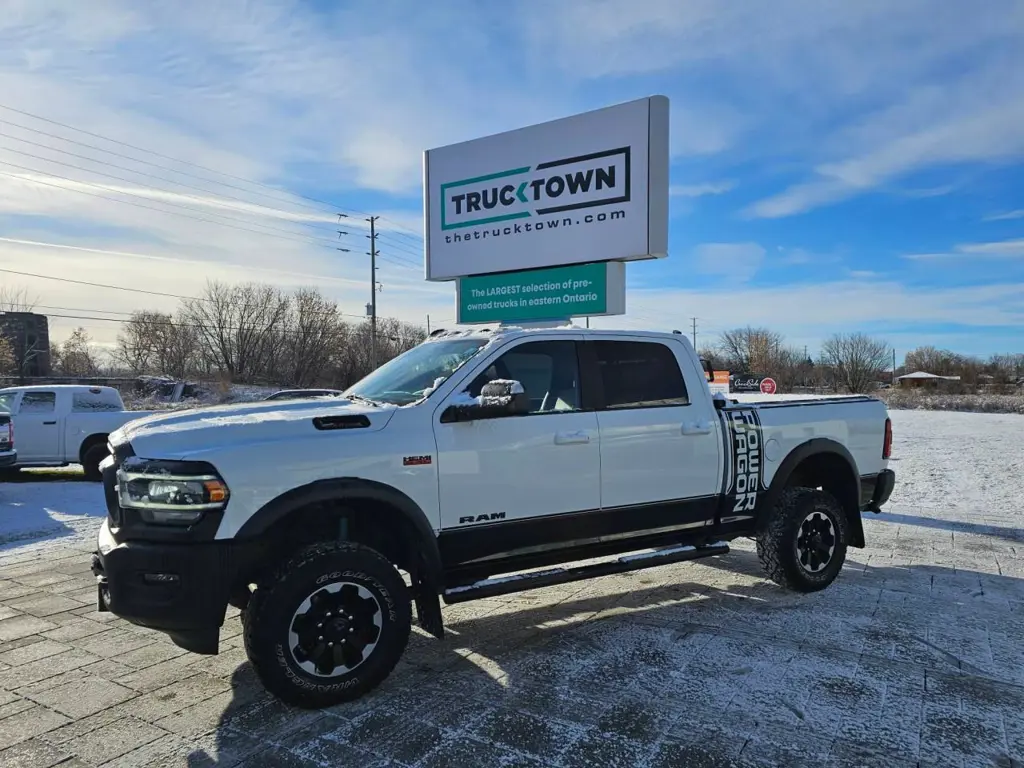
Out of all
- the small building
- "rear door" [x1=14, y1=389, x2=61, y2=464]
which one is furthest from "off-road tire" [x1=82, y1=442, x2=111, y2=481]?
the small building

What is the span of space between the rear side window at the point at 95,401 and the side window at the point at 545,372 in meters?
11.1

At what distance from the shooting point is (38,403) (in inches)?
510

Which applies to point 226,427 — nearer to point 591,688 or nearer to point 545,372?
point 545,372

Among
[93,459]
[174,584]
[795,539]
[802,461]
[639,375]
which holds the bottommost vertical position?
[93,459]

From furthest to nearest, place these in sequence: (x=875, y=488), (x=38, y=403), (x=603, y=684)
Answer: (x=38, y=403), (x=875, y=488), (x=603, y=684)

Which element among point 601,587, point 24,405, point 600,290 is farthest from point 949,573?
point 24,405

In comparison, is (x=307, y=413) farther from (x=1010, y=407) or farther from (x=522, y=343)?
(x=1010, y=407)

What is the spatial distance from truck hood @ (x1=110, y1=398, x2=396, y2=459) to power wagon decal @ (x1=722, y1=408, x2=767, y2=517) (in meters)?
2.71

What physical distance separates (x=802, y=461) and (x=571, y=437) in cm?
242

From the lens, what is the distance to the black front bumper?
6340 mm

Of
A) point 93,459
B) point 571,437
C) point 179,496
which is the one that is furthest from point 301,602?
point 93,459

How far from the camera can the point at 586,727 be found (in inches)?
140

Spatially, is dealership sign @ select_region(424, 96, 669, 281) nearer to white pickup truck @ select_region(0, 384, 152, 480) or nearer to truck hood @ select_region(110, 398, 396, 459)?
white pickup truck @ select_region(0, 384, 152, 480)

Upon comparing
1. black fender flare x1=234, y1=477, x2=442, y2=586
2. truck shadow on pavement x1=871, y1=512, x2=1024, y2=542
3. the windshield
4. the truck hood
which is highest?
the windshield
